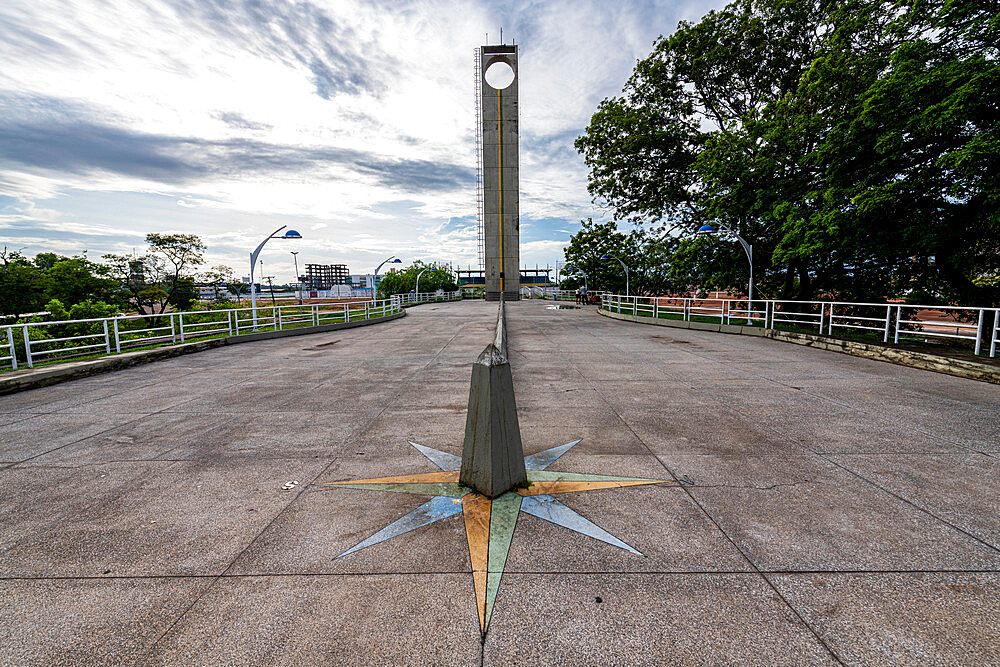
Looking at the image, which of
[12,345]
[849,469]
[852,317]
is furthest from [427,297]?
[849,469]

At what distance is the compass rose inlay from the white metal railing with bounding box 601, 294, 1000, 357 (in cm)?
1064

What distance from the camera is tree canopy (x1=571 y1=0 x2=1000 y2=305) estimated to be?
36.0ft

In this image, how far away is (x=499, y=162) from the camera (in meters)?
51.3

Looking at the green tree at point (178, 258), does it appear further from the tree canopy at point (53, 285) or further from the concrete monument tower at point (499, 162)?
the concrete monument tower at point (499, 162)

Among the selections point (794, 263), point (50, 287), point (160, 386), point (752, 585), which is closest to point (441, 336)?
point (160, 386)

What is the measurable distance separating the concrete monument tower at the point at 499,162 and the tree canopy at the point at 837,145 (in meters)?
26.4

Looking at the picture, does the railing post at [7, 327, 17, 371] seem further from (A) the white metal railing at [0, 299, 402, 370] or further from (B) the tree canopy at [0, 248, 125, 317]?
(B) the tree canopy at [0, 248, 125, 317]

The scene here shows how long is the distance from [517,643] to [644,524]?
1.44 metres

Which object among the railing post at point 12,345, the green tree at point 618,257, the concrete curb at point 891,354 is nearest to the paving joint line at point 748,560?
the concrete curb at point 891,354

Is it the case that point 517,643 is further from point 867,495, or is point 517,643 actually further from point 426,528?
point 867,495

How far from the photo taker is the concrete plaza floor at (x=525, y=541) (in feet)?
6.92

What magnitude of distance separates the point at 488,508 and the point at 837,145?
15.9 m

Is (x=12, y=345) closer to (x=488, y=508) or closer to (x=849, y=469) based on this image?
(x=488, y=508)

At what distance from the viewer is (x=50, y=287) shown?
107 ft
